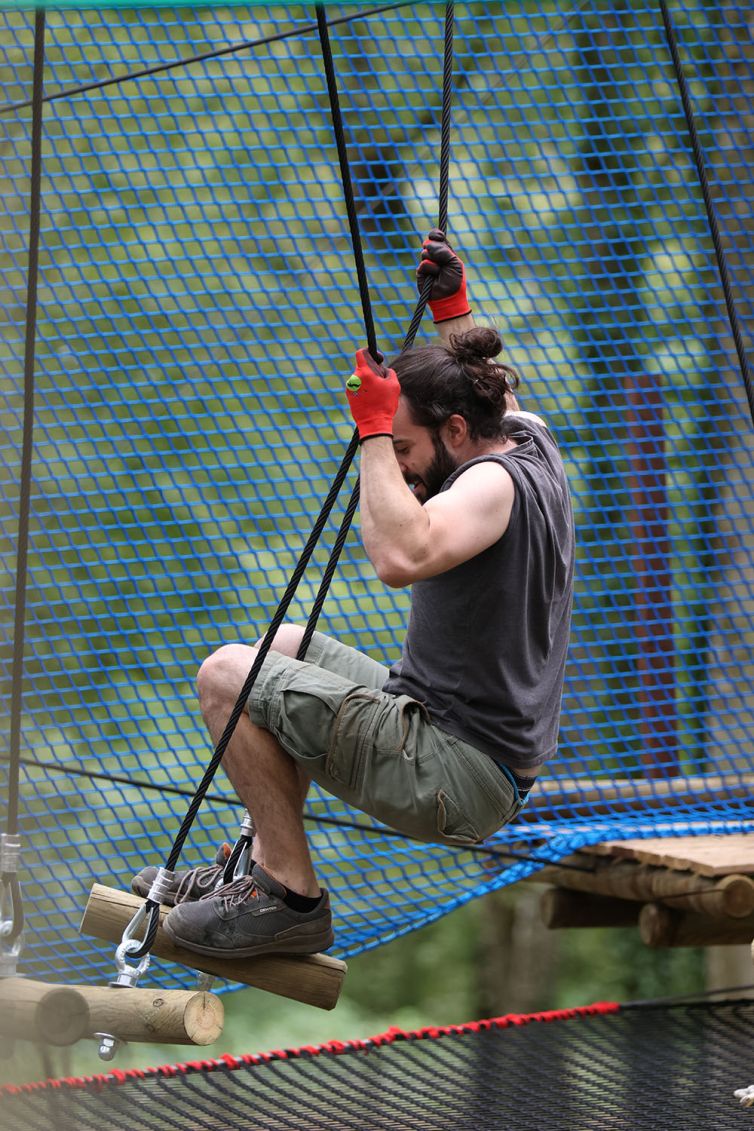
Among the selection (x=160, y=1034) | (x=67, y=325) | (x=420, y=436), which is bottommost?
(x=160, y=1034)

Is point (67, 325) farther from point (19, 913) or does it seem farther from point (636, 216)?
point (19, 913)

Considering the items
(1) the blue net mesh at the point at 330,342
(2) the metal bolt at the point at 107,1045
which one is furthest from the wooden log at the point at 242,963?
(1) the blue net mesh at the point at 330,342

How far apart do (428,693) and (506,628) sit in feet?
0.53

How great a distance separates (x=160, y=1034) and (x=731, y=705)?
352 centimetres

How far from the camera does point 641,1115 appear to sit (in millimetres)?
2643

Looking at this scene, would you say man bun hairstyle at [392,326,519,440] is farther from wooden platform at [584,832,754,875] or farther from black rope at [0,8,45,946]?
wooden platform at [584,832,754,875]

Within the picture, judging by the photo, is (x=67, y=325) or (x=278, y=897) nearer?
(x=278, y=897)

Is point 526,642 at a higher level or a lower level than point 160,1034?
higher

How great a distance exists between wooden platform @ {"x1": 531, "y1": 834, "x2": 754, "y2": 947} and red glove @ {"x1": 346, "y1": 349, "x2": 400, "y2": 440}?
1632 millimetres

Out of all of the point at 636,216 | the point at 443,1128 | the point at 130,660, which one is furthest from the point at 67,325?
the point at 443,1128

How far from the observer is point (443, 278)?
233 cm

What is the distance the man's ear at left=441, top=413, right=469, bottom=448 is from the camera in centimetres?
207

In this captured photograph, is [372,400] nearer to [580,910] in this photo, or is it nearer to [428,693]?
[428,693]

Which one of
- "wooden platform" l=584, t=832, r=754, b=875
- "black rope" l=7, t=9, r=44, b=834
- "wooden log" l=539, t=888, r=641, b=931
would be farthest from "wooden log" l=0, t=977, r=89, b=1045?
"wooden log" l=539, t=888, r=641, b=931
